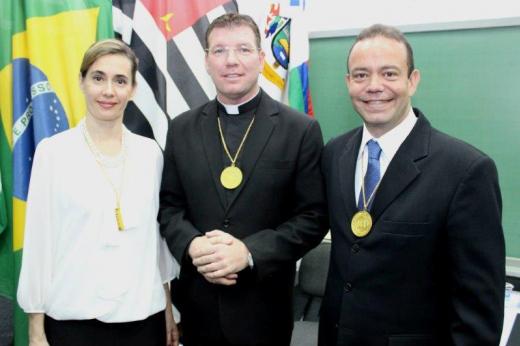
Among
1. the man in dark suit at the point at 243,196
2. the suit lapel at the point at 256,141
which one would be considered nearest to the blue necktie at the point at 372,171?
the man in dark suit at the point at 243,196

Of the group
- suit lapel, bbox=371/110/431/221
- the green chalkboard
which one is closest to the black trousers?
suit lapel, bbox=371/110/431/221

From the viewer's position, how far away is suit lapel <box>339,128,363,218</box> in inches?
60.5

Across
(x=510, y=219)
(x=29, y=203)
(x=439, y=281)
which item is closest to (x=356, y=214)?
(x=439, y=281)

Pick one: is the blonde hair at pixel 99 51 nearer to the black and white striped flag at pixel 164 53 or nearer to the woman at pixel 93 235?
the woman at pixel 93 235

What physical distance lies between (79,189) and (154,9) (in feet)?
5.47

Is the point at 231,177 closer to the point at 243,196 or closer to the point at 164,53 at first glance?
the point at 243,196

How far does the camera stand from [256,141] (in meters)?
1.81

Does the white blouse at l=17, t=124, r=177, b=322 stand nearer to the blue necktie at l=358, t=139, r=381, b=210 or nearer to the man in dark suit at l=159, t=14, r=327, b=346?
the man in dark suit at l=159, t=14, r=327, b=346

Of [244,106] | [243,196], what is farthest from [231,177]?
[244,106]

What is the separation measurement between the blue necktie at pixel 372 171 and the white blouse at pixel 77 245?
0.91 meters

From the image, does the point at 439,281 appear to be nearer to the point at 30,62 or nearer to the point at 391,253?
the point at 391,253

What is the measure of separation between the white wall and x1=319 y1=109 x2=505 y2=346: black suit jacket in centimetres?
144

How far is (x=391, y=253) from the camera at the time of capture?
141cm

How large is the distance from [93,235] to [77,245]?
0.07 m
